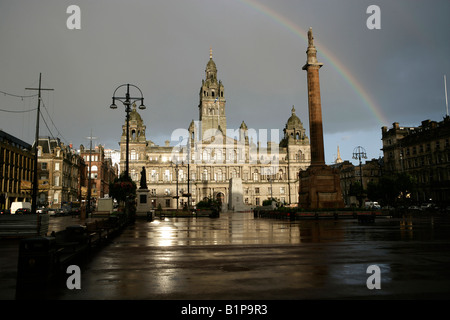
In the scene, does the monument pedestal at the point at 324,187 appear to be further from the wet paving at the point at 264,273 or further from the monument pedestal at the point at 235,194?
the monument pedestal at the point at 235,194

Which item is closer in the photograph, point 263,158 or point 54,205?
point 54,205

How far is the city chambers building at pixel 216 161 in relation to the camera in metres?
101

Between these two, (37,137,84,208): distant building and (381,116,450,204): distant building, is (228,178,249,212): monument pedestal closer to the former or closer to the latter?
(381,116,450,204): distant building

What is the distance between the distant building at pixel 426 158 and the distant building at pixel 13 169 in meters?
66.0

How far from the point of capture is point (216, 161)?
4126 inches

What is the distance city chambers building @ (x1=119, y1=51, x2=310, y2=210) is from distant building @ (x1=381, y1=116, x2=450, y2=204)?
33.9 metres

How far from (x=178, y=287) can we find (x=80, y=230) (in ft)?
16.9

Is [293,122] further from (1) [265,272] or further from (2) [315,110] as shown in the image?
(1) [265,272]

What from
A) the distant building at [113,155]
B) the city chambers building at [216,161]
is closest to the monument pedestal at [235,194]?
the city chambers building at [216,161]

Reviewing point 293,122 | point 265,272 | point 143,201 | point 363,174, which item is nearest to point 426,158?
point 363,174
